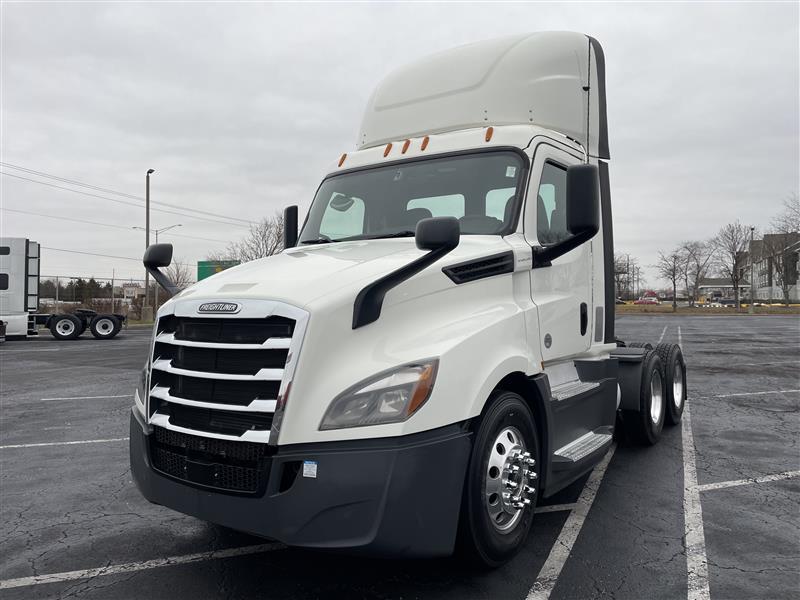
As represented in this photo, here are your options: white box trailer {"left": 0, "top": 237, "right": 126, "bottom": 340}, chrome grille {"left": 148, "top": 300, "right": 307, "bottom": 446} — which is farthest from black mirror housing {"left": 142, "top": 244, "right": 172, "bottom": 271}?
white box trailer {"left": 0, "top": 237, "right": 126, "bottom": 340}

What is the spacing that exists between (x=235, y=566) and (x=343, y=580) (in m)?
0.70

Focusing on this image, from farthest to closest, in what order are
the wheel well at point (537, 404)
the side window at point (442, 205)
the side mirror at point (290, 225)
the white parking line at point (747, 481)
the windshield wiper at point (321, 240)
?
the side mirror at point (290, 225) → the white parking line at point (747, 481) → the windshield wiper at point (321, 240) → the side window at point (442, 205) → the wheel well at point (537, 404)

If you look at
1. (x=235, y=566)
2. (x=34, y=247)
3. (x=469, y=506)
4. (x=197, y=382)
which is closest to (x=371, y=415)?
(x=469, y=506)

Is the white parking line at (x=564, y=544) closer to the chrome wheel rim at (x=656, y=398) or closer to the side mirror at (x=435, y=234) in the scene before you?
the chrome wheel rim at (x=656, y=398)

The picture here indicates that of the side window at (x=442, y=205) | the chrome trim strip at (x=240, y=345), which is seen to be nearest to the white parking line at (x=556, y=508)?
the side window at (x=442, y=205)

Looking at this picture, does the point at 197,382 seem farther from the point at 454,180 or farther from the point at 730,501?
the point at 730,501

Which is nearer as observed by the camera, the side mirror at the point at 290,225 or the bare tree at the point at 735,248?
the side mirror at the point at 290,225

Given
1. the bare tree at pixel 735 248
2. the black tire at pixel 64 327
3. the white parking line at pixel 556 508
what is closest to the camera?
the white parking line at pixel 556 508

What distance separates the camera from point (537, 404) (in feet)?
13.1

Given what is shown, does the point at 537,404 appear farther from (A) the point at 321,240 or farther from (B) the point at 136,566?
(B) the point at 136,566

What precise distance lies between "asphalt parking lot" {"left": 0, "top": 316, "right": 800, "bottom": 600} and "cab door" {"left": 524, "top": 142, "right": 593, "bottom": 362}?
1274 mm

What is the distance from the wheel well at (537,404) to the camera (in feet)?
12.8

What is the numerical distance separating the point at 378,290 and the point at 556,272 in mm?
1835

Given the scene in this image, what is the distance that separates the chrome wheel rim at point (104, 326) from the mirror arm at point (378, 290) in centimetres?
2456
